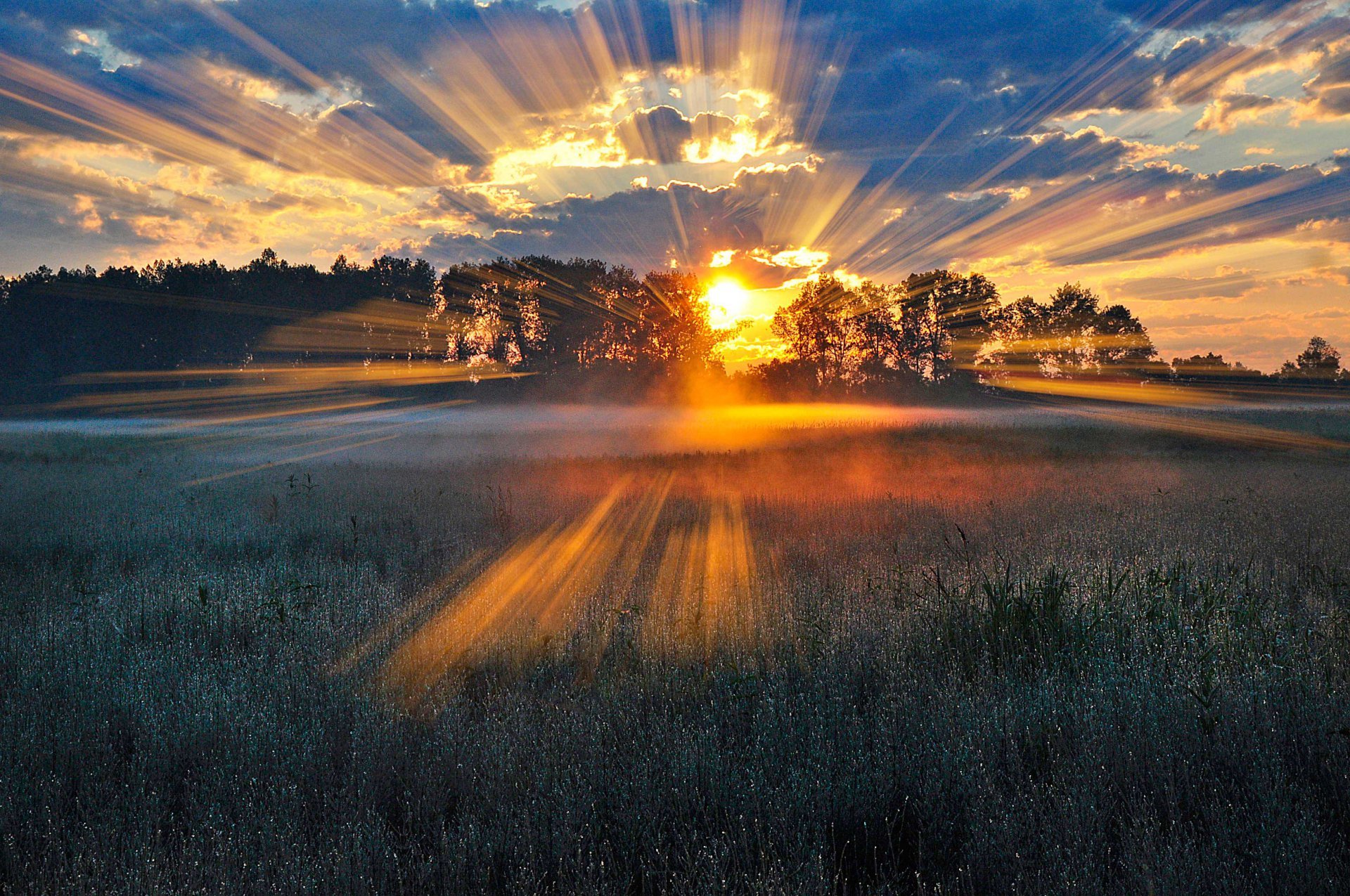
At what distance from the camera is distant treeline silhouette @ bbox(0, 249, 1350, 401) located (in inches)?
2478

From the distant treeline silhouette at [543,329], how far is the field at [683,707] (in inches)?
1975

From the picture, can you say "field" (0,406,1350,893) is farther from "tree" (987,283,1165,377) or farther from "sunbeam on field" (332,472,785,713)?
"tree" (987,283,1165,377)

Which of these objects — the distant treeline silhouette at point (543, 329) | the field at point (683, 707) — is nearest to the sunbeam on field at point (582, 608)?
the field at point (683, 707)

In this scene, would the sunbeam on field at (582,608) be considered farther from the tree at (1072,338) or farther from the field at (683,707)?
the tree at (1072,338)

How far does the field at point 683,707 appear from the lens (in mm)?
3365

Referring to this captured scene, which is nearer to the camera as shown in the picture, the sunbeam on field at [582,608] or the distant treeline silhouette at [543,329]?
the sunbeam on field at [582,608]

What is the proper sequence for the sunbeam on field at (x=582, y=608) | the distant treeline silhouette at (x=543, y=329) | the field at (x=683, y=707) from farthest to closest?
the distant treeline silhouette at (x=543, y=329) → the sunbeam on field at (x=582, y=608) → the field at (x=683, y=707)

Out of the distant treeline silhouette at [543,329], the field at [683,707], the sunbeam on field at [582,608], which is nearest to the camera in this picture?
the field at [683,707]

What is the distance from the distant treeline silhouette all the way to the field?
165 feet

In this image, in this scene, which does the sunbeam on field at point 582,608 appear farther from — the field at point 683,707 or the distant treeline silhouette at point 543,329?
the distant treeline silhouette at point 543,329

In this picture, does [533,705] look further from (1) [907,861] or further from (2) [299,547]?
(2) [299,547]

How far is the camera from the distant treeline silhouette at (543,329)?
2478 inches

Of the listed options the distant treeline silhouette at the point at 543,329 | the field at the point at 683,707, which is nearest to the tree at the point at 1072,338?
the distant treeline silhouette at the point at 543,329

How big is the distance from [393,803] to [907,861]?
2.66 metres
